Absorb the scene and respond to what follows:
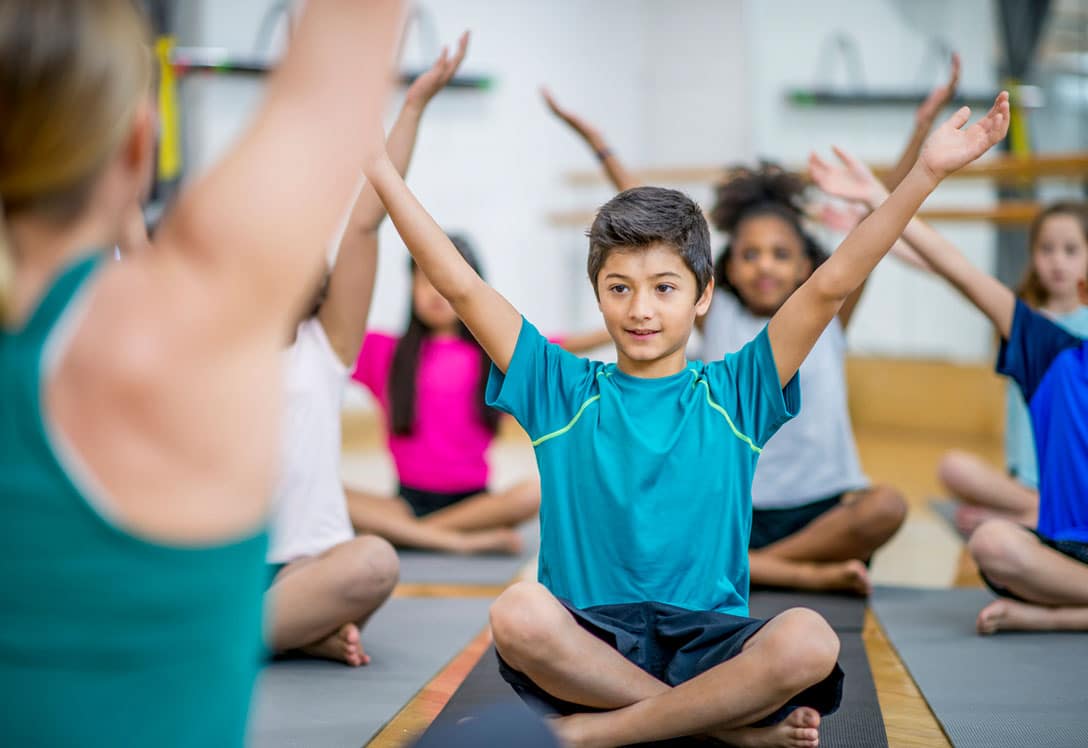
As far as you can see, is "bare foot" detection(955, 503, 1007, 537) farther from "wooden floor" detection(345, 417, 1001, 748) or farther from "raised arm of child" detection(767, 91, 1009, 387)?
"raised arm of child" detection(767, 91, 1009, 387)

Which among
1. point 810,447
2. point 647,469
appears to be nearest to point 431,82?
point 647,469

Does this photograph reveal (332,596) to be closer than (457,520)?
Yes

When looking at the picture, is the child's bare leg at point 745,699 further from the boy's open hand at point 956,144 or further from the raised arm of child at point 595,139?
the raised arm of child at point 595,139

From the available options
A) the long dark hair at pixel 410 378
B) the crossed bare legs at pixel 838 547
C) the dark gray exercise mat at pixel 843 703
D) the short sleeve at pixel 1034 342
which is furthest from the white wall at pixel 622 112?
the dark gray exercise mat at pixel 843 703

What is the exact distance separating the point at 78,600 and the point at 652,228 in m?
1.01

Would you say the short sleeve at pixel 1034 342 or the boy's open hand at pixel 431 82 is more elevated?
the boy's open hand at pixel 431 82

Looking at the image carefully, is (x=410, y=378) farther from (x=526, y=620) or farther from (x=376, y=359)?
(x=526, y=620)

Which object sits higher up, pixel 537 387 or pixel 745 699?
pixel 537 387

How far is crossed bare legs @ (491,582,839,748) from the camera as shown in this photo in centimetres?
128

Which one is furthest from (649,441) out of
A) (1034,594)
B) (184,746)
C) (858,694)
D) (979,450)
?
(979,450)

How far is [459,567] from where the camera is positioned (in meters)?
2.62

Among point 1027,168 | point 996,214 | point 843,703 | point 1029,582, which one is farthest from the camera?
point 996,214

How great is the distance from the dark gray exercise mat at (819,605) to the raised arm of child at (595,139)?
81 cm

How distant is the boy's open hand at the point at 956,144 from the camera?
4.29ft
